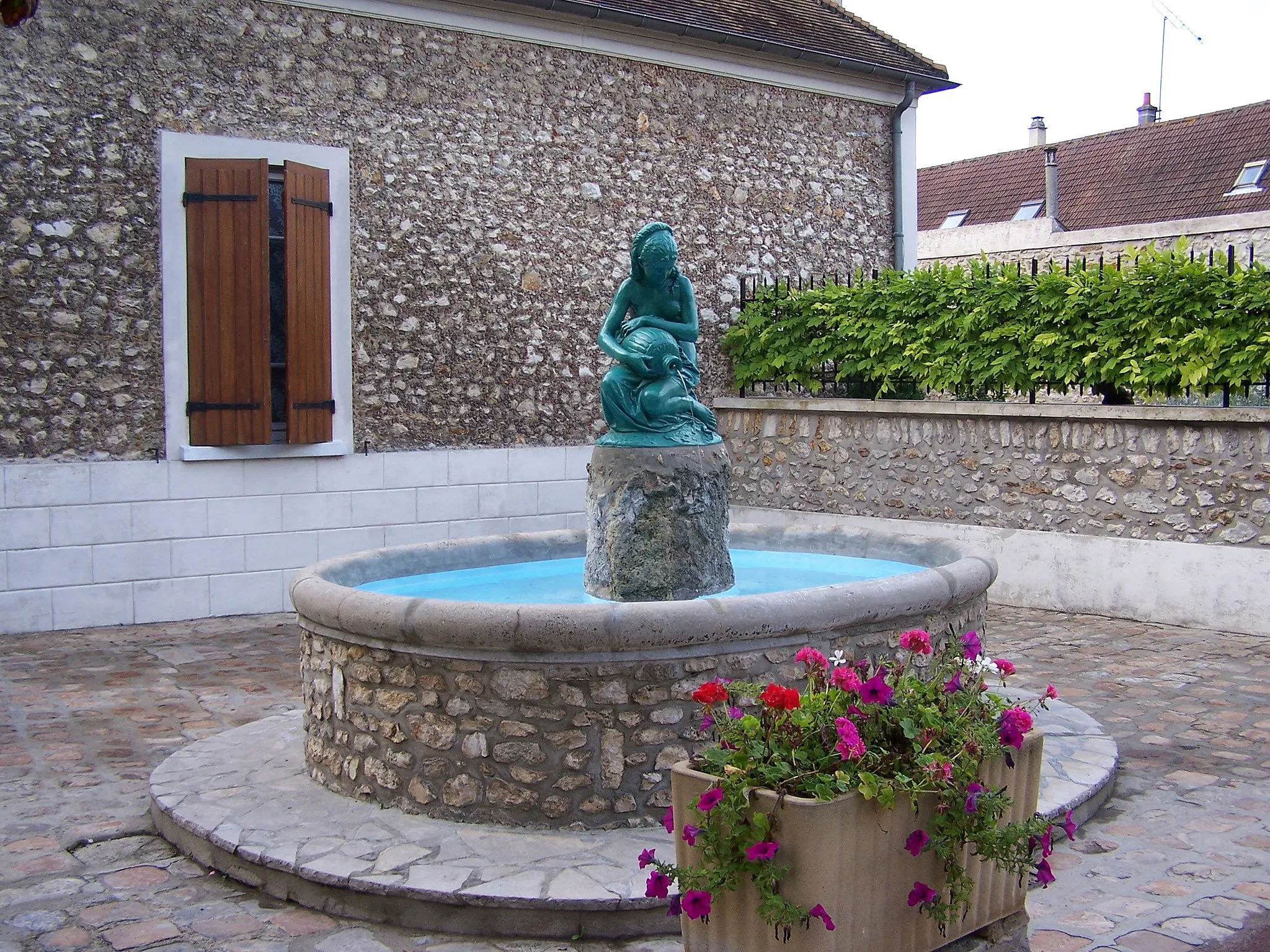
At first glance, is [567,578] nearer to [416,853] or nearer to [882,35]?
[416,853]

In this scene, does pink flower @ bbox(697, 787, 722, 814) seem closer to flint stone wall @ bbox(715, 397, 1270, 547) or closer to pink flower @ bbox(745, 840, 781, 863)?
pink flower @ bbox(745, 840, 781, 863)

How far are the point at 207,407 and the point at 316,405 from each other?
784mm

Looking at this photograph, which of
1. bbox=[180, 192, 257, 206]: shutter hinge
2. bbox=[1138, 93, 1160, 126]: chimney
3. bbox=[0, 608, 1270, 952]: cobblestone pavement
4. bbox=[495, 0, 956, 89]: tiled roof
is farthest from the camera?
bbox=[1138, 93, 1160, 126]: chimney

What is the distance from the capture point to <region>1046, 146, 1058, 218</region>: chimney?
73.0 feet

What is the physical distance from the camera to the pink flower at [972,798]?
2.90m

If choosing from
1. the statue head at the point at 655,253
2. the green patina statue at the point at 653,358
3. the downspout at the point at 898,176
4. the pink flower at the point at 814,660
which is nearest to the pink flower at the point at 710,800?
the pink flower at the point at 814,660

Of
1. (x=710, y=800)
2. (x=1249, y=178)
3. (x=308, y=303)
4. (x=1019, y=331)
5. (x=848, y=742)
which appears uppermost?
(x=1249, y=178)

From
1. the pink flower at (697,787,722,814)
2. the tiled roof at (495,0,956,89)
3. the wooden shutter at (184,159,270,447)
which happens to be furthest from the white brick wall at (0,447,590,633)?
the pink flower at (697,787,722,814)

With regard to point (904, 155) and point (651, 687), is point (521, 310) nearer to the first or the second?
point (904, 155)

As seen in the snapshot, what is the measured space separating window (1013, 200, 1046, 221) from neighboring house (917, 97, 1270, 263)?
23 millimetres

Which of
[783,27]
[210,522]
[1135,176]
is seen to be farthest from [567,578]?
[1135,176]

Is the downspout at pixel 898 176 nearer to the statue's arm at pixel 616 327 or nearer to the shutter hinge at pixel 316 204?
the shutter hinge at pixel 316 204

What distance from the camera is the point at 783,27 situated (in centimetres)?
1172

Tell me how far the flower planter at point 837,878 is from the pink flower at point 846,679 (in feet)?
1.00
